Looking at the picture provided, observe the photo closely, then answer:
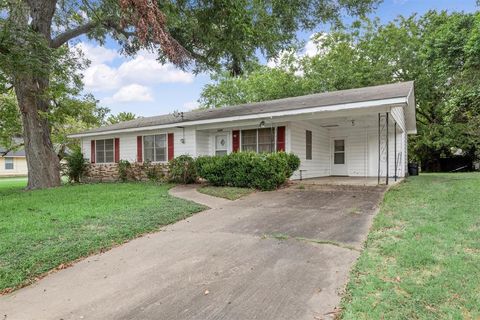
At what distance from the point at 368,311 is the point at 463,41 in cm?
1578

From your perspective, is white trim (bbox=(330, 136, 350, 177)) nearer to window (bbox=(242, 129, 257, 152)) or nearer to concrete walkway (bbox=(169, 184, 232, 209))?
window (bbox=(242, 129, 257, 152))

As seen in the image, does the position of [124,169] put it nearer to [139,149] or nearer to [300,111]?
[139,149]

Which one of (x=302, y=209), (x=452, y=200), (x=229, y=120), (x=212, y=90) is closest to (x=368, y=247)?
(x=302, y=209)

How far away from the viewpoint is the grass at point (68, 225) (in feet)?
14.5

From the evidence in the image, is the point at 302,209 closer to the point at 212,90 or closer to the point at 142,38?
the point at 142,38

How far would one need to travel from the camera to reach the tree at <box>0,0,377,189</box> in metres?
9.48

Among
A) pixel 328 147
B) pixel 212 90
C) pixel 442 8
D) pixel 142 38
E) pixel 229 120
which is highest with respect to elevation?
pixel 442 8

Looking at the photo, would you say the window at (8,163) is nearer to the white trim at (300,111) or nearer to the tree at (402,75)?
the tree at (402,75)

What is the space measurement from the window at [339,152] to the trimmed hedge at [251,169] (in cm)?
481

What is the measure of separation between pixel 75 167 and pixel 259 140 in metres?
10.1

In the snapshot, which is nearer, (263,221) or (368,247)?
(368,247)

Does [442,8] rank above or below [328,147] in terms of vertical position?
above

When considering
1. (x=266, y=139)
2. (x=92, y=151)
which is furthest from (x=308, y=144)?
(x=92, y=151)

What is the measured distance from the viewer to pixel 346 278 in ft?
12.0
